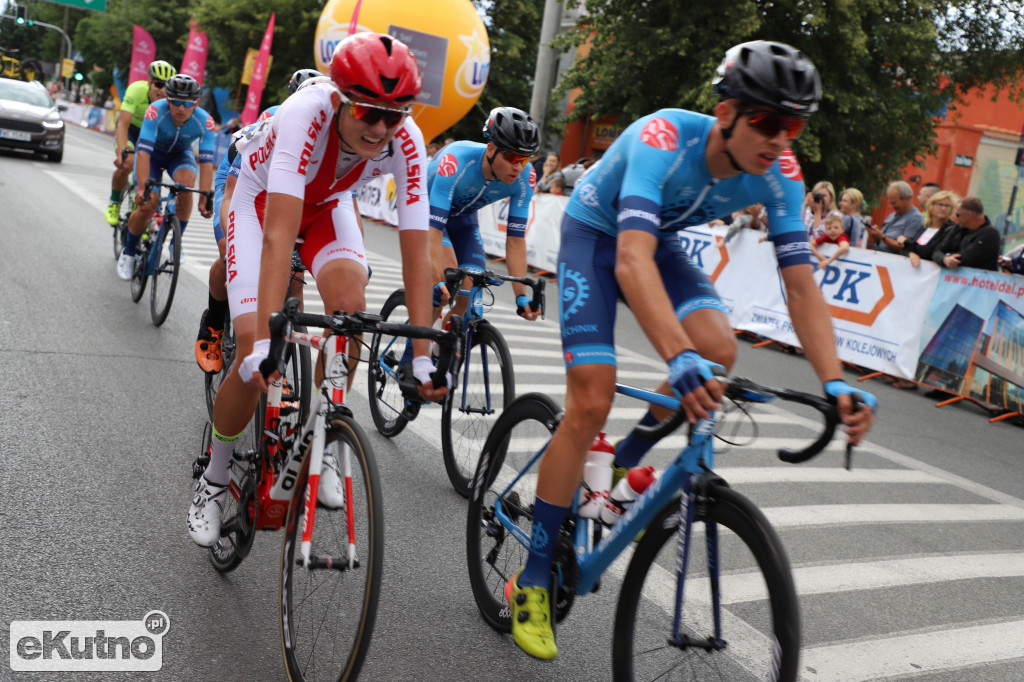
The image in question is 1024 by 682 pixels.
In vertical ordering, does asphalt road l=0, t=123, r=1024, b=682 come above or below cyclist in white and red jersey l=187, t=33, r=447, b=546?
below

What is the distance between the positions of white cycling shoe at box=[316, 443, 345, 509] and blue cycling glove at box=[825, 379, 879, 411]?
4.94ft

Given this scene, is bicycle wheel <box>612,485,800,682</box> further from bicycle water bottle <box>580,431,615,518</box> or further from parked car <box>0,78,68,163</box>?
parked car <box>0,78,68,163</box>

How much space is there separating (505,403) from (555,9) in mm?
22172

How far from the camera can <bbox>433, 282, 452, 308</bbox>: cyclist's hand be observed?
5766 mm

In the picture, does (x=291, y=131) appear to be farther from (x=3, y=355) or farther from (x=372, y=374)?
(x=3, y=355)

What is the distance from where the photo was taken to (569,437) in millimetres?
3264

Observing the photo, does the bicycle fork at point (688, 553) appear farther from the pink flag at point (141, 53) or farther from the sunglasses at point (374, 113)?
the pink flag at point (141, 53)

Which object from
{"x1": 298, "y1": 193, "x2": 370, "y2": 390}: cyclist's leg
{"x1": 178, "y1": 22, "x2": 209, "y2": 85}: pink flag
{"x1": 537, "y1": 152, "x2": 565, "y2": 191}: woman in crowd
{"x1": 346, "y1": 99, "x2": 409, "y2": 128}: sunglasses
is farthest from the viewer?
{"x1": 178, "y1": 22, "x2": 209, "y2": 85}: pink flag

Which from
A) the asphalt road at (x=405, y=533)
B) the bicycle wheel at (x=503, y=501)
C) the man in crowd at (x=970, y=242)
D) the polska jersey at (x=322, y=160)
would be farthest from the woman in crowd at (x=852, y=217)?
the bicycle wheel at (x=503, y=501)

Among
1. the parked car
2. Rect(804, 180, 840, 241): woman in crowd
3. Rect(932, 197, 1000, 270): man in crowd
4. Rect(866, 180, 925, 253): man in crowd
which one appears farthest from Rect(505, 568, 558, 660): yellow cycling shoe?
the parked car

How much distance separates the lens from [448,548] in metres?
4.46

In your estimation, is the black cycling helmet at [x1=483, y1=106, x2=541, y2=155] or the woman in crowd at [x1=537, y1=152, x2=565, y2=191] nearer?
the black cycling helmet at [x1=483, y1=106, x2=541, y2=155]

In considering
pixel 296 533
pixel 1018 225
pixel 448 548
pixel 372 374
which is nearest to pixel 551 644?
pixel 296 533

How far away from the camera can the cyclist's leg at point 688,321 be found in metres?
3.39
